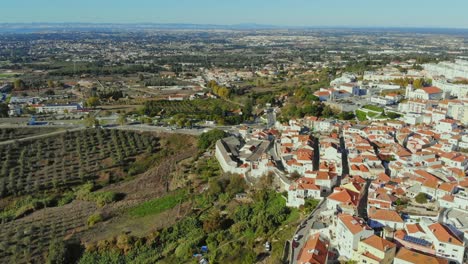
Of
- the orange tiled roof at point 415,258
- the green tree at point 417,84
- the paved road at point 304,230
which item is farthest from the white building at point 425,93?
the orange tiled roof at point 415,258

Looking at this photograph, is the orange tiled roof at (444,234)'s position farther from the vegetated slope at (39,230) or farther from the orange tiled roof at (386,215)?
the vegetated slope at (39,230)

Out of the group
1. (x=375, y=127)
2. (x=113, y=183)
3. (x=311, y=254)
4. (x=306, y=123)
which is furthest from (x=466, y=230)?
(x=113, y=183)

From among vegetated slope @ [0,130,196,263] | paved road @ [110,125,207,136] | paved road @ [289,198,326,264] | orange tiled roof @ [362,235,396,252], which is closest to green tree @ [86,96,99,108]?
paved road @ [110,125,207,136]

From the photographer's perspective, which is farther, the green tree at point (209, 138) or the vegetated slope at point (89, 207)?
A: the green tree at point (209, 138)

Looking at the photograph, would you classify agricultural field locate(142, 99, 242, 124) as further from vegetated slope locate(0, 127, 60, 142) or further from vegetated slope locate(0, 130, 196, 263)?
vegetated slope locate(0, 127, 60, 142)

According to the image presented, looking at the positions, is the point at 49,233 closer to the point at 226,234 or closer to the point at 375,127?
the point at 226,234

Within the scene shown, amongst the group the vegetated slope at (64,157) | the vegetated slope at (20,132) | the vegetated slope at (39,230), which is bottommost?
the vegetated slope at (39,230)
